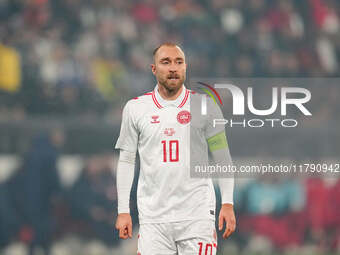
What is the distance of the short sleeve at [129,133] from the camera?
564 centimetres

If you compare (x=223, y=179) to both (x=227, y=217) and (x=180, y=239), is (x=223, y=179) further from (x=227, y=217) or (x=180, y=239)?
(x=180, y=239)

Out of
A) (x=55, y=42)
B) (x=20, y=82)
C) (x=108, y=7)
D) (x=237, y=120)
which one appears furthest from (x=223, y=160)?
(x=108, y=7)

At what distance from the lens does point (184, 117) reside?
5555 mm

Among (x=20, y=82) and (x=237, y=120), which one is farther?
(x=20, y=82)

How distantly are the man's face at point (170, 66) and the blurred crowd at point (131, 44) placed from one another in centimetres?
635

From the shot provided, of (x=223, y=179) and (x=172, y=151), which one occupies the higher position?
(x=172, y=151)

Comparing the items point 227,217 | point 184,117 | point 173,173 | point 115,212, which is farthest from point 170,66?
point 115,212

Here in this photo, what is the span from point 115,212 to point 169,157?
618 cm

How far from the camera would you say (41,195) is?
11.0 meters

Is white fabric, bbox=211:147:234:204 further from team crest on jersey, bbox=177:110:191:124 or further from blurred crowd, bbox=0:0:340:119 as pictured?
blurred crowd, bbox=0:0:340:119

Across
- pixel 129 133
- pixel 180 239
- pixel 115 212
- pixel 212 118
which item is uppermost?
pixel 212 118

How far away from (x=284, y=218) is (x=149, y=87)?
283 centimetres

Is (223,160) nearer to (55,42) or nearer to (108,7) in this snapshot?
(55,42)

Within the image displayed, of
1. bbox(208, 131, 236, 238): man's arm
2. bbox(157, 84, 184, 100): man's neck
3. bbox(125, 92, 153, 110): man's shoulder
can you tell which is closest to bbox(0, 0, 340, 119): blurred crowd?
bbox(125, 92, 153, 110): man's shoulder
